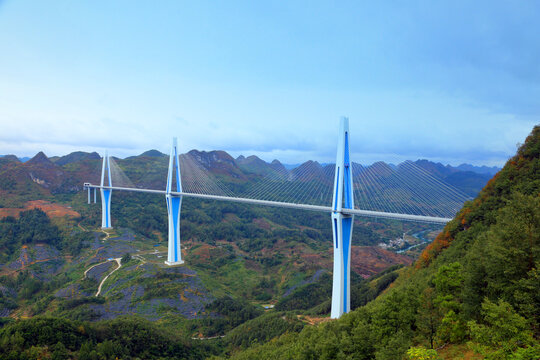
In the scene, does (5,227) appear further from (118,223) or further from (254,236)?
(254,236)

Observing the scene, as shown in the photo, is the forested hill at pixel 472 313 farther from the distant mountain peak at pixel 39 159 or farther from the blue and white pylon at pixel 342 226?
the distant mountain peak at pixel 39 159

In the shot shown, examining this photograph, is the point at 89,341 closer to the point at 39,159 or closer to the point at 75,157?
the point at 39,159

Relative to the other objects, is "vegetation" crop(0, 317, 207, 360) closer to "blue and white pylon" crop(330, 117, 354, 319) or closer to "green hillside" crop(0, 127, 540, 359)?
"green hillside" crop(0, 127, 540, 359)

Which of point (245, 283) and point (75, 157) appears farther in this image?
point (75, 157)

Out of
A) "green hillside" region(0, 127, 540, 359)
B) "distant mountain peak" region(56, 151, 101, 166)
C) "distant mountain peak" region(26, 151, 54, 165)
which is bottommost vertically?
"green hillside" region(0, 127, 540, 359)

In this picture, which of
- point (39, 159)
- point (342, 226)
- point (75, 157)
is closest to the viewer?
point (342, 226)

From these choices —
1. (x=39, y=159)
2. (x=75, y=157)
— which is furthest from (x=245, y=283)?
(x=75, y=157)

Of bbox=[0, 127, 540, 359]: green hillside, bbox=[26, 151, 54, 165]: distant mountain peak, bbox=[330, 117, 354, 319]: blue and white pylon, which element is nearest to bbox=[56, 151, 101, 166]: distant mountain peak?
bbox=[0, 127, 540, 359]: green hillside

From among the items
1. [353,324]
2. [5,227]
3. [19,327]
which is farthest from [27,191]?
[353,324]

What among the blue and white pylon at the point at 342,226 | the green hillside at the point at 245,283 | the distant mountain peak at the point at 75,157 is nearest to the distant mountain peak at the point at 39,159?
the green hillside at the point at 245,283

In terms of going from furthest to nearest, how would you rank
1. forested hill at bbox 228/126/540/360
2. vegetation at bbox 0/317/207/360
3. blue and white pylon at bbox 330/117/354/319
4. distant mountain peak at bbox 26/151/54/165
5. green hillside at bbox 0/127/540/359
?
distant mountain peak at bbox 26/151/54/165 → blue and white pylon at bbox 330/117/354/319 → vegetation at bbox 0/317/207/360 → green hillside at bbox 0/127/540/359 → forested hill at bbox 228/126/540/360
